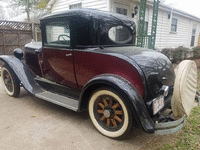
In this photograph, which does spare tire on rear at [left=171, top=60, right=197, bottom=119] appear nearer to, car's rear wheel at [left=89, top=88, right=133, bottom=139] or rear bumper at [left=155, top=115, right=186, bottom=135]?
rear bumper at [left=155, top=115, right=186, bottom=135]

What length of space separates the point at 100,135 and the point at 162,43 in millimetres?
9912

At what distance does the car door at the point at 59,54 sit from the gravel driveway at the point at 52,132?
24.5 inches

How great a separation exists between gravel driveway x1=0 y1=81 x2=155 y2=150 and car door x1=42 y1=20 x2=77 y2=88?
2.05 ft

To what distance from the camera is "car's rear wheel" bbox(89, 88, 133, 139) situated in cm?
210

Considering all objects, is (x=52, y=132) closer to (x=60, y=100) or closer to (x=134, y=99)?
(x=60, y=100)

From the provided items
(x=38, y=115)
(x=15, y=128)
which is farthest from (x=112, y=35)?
(x=15, y=128)

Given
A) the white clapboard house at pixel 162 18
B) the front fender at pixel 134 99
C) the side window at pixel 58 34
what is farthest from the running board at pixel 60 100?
the white clapboard house at pixel 162 18

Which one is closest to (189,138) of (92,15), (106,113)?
(106,113)

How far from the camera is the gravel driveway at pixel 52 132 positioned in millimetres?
2178

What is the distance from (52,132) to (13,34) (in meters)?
7.62

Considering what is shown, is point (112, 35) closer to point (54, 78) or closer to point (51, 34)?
point (51, 34)

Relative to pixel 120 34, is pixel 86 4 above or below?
above

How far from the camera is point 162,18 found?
10.5 meters

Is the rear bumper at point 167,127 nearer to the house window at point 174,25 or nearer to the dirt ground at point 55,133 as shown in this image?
the dirt ground at point 55,133
